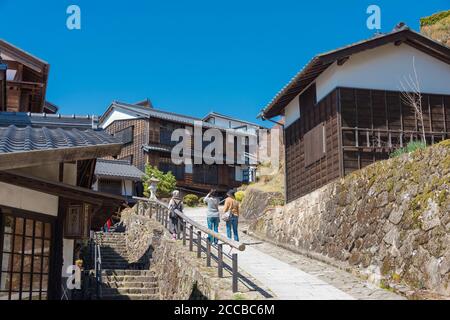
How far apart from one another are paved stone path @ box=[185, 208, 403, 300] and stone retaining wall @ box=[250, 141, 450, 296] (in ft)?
1.71

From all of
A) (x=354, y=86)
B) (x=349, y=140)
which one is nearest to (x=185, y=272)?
(x=349, y=140)

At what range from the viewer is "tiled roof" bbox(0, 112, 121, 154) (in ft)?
23.9

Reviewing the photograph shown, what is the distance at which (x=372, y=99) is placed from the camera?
19.3m

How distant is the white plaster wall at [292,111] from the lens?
909 inches

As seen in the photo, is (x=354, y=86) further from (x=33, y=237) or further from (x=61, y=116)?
(x=33, y=237)

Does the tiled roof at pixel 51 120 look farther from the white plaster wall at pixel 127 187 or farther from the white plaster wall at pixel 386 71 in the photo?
the white plaster wall at pixel 127 187

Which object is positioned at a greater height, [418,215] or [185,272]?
[418,215]

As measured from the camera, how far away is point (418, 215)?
1225 centimetres

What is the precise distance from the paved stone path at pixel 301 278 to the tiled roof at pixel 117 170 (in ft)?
83.1

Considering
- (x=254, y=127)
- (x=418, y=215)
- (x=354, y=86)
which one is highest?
(x=254, y=127)

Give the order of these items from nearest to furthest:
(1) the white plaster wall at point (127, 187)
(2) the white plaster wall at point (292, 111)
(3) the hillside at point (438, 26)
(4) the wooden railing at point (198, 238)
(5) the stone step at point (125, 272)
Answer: (4) the wooden railing at point (198, 238)
(5) the stone step at point (125, 272)
(2) the white plaster wall at point (292, 111)
(3) the hillside at point (438, 26)
(1) the white plaster wall at point (127, 187)

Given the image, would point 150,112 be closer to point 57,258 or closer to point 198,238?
point 198,238

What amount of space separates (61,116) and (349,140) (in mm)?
11357

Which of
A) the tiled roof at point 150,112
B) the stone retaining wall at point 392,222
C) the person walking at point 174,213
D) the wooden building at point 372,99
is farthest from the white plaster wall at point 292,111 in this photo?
the tiled roof at point 150,112
